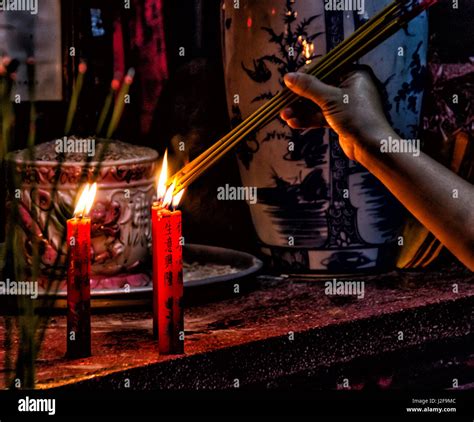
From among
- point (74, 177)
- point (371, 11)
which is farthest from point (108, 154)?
point (371, 11)

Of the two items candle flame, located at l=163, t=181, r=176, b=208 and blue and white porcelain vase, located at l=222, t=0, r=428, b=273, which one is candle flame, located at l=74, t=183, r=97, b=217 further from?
blue and white porcelain vase, located at l=222, t=0, r=428, b=273

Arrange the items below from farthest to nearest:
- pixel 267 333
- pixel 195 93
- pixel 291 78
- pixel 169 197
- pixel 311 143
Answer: pixel 195 93 < pixel 311 143 < pixel 267 333 < pixel 169 197 < pixel 291 78

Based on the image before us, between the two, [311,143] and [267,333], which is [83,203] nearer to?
[267,333]

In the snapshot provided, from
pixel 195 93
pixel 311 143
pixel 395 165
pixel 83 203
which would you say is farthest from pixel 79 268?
pixel 195 93

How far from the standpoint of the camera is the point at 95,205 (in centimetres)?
179

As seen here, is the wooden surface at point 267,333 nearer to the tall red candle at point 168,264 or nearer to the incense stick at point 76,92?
the tall red candle at point 168,264

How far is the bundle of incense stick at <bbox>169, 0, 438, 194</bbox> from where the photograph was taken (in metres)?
1.24

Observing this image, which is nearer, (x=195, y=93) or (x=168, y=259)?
(x=168, y=259)

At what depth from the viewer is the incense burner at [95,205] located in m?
1.78

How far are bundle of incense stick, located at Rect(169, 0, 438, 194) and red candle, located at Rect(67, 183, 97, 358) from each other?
0.45 feet

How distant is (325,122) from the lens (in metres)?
1.33

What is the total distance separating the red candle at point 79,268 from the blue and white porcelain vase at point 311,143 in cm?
63

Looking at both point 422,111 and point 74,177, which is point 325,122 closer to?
point 74,177

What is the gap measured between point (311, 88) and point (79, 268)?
1.37 ft
